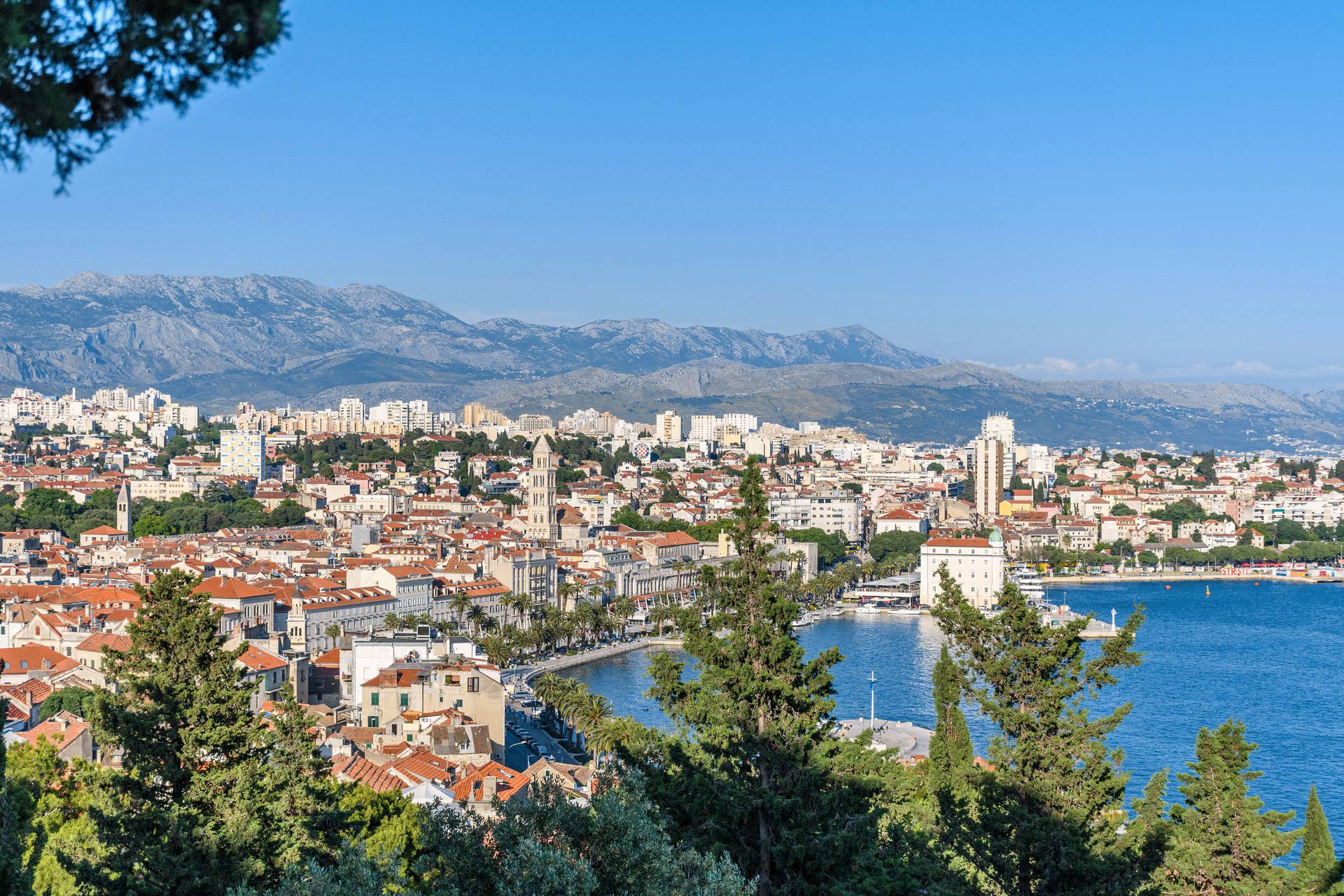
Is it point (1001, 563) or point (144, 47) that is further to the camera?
point (1001, 563)

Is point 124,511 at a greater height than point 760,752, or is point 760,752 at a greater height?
point 760,752

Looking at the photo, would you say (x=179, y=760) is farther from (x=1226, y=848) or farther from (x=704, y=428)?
(x=704, y=428)

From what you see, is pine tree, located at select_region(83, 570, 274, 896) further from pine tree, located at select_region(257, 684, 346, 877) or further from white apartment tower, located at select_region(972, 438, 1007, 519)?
white apartment tower, located at select_region(972, 438, 1007, 519)

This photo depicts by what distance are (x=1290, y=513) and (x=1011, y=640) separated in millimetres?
52302

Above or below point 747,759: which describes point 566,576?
below

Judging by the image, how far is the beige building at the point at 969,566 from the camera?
3438 cm

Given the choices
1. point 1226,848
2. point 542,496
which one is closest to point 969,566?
point 542,496

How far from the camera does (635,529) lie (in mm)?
40031

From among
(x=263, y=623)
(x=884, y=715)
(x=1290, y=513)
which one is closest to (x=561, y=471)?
(x=1290, y=513)

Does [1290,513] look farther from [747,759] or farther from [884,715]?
[747,759]

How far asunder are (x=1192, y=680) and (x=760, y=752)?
1810cm

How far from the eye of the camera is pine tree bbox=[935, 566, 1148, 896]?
217 inches

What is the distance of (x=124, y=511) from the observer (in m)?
36.4

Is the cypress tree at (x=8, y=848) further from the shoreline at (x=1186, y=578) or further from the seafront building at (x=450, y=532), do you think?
the shoreline at (x=1186, y=578)
